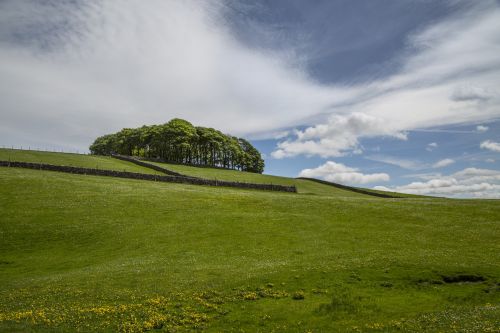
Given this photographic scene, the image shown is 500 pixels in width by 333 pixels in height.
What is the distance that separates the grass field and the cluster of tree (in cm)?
8790

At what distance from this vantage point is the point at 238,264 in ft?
97.9

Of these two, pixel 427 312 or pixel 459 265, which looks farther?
pixel 459 265

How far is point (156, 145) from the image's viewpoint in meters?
152

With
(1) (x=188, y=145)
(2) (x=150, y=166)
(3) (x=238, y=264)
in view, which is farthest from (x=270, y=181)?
(3) (x=238, y=264)

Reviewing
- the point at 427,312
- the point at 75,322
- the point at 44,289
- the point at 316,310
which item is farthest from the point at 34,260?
the point at 427,312

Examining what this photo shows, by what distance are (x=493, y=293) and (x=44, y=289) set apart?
32.1 metres

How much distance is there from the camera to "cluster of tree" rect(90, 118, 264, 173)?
14250cm

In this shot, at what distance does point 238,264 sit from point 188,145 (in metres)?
111

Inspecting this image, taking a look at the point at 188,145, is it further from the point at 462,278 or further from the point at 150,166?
the point at 462,278

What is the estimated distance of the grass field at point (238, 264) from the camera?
63.4ft

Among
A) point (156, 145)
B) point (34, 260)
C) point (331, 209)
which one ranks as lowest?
point (34, 260)

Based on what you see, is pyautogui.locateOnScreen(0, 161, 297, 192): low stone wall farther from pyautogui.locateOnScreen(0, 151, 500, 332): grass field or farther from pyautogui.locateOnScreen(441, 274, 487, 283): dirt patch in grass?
pyautogui.locateOnScreen(441, 274, 487, 283): dirt patch in grass

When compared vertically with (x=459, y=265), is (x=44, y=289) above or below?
below

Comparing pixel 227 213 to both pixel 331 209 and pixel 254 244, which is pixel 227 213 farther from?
pixel 331 209
